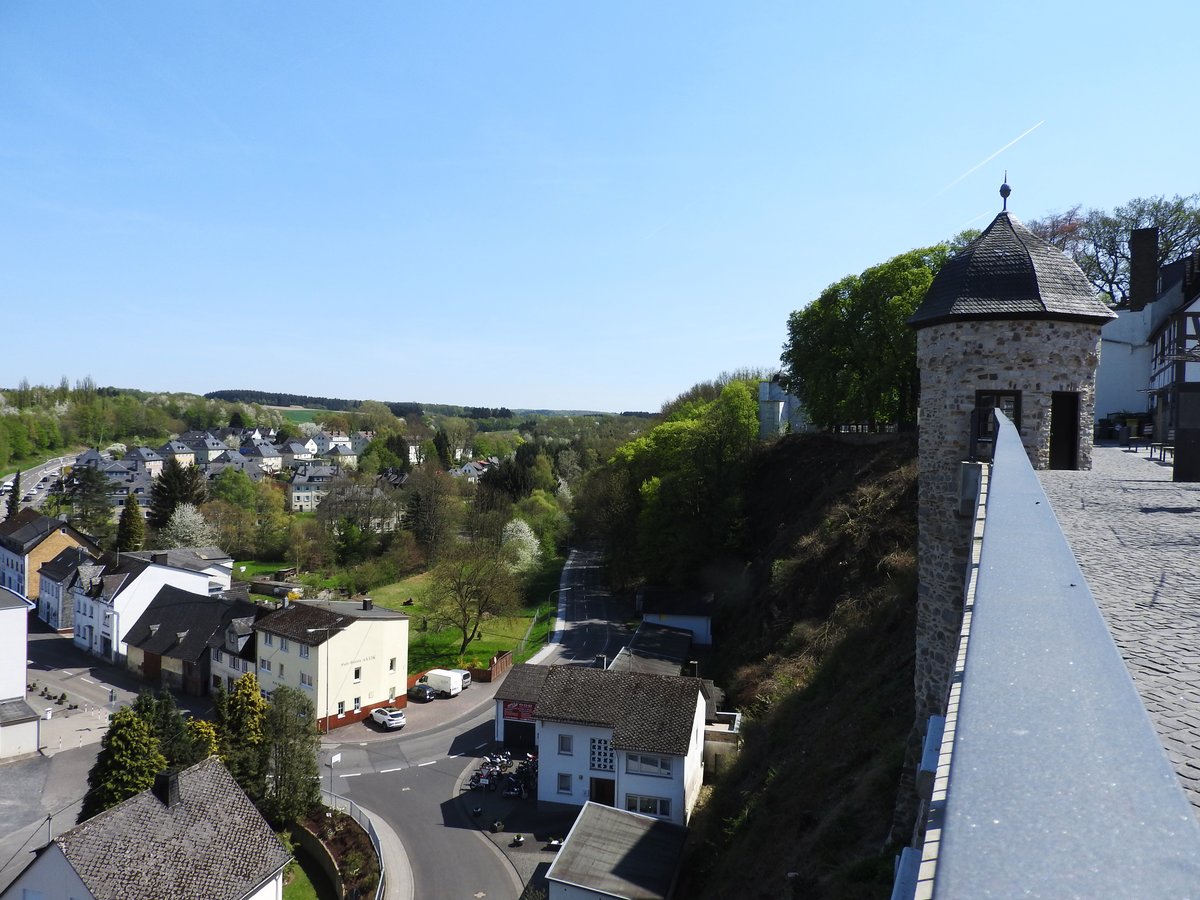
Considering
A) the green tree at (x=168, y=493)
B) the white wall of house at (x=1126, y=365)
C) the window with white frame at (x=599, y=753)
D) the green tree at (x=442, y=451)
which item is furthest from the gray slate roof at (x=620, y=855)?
the green tree at (x=442, y=451)

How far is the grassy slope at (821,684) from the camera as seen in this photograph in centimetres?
1026

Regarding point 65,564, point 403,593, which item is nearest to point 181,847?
point 403,593

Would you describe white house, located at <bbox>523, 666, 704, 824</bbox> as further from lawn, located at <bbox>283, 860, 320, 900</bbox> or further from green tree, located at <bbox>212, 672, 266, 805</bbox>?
green tree, located at <bbox>212, 672, 266, 805</bbox>

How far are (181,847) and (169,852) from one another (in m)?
0.24

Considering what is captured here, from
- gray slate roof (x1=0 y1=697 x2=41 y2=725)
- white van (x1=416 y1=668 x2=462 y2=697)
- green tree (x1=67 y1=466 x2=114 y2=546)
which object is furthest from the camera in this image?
green tree (x1=67 y1=466 x2=114 y2=546)

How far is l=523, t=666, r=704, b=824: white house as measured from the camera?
2017 cm

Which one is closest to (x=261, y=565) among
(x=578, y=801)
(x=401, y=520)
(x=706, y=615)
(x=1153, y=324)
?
(x=401, y=520)

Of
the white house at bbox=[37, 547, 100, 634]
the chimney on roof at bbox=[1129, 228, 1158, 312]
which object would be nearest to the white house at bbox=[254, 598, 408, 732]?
the white house at bbox=[37, 547, 100, 634]

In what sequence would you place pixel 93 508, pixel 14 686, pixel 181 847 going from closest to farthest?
pixel 181 847, pixel 14 686, pixel 93 508

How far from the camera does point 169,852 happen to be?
15.7 meters

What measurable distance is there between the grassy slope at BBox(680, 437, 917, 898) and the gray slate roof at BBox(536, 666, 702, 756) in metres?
1.75

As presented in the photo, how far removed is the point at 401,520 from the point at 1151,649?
59665mm

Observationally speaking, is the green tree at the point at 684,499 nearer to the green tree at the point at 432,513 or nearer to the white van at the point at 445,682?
the white van at the point at 445,682

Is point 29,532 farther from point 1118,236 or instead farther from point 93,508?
point 1118,236
